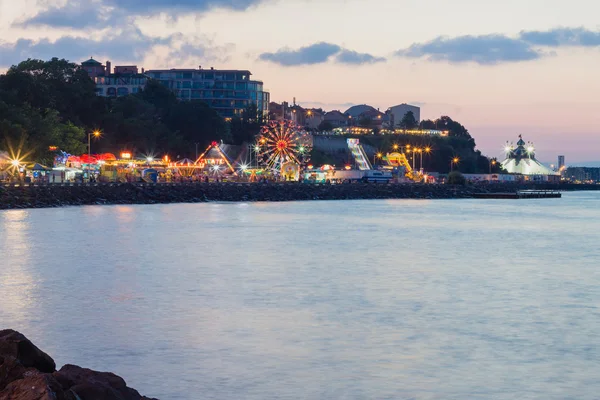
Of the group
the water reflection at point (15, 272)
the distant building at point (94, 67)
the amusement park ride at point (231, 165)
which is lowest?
the water reflection at point (15, 272)

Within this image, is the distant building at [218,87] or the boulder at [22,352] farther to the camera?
the distant building at [218,87]

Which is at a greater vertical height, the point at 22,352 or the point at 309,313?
the point at 22,352

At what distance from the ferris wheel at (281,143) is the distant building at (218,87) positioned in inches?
2740

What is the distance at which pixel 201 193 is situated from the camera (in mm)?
97375

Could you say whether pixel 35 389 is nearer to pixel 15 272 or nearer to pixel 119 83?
pixel 15 272

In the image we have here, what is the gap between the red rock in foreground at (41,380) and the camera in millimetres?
9898

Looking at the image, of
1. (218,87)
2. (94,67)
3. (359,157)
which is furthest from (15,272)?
(94,67)

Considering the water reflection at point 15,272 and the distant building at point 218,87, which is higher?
the distant building at point 218,87

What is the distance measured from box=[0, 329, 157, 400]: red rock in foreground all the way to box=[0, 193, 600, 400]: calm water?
2864 mm

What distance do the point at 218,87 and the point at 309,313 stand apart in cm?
17009

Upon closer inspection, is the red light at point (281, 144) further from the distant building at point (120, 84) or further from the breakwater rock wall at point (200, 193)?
the distant building at point (120, 84)

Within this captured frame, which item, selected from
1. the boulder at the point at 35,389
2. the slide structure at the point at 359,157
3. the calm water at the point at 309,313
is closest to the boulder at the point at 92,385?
the boulder at the point at 35,389

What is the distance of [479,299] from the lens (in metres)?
26.1

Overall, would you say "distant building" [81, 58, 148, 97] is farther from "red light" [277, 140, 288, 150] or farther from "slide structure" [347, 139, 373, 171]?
"red light" [277, 140, 288, 150]
